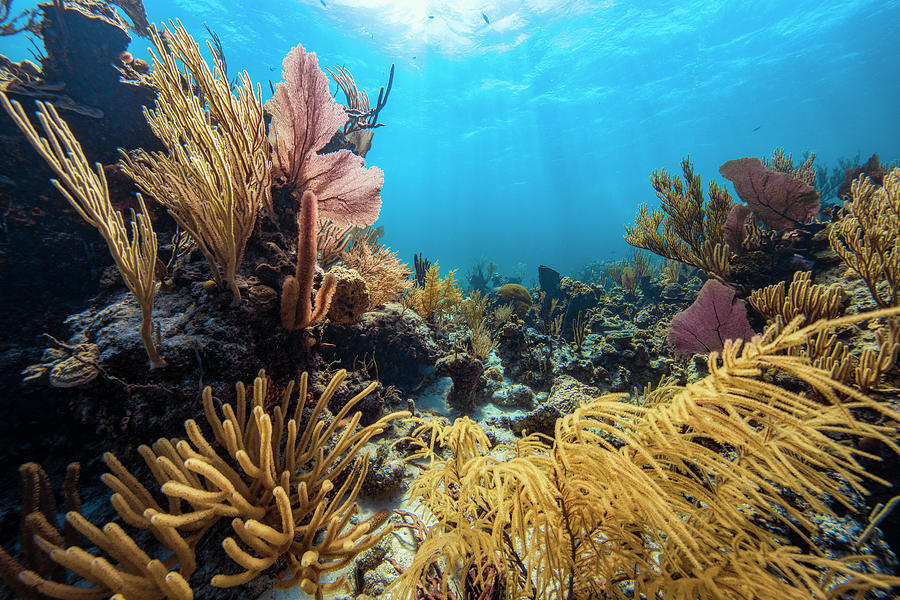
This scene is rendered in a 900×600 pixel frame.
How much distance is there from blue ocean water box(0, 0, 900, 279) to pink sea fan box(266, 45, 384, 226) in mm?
17761

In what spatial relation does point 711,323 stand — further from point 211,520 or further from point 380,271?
point 211,520

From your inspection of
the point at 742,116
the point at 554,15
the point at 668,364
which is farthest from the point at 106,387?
the point at 742,116

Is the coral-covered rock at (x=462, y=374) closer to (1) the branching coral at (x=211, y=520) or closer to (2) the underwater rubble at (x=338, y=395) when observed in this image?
(2) the underwater rubble at (x=338, y=395)

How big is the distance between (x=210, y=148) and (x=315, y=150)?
44.7 inches

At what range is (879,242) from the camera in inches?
112

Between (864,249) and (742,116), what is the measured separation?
187ft

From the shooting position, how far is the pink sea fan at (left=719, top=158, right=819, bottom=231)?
4441 millimetres

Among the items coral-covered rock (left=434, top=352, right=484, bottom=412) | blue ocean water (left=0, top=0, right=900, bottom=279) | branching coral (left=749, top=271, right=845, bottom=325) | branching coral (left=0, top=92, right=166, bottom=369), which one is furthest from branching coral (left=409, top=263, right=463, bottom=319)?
blue ocean water (left=0, top=0, right=900, bottom=279)

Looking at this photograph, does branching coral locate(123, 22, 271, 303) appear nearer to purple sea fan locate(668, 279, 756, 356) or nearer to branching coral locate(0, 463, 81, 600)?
branching coral locate(0, 463, 81, 600)

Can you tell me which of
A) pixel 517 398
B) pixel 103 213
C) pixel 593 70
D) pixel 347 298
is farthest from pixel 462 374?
pixel 593 70

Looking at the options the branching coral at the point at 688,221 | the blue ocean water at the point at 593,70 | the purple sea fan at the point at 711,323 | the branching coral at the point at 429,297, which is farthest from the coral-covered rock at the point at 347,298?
the blue ocean water at the point at 593,70

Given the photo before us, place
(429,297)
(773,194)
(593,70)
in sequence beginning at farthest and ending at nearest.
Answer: (593,70)
(429,297)
(773,194)

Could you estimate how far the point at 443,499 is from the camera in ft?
5.53

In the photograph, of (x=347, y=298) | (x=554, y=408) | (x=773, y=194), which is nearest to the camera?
(x=347, y=298)
